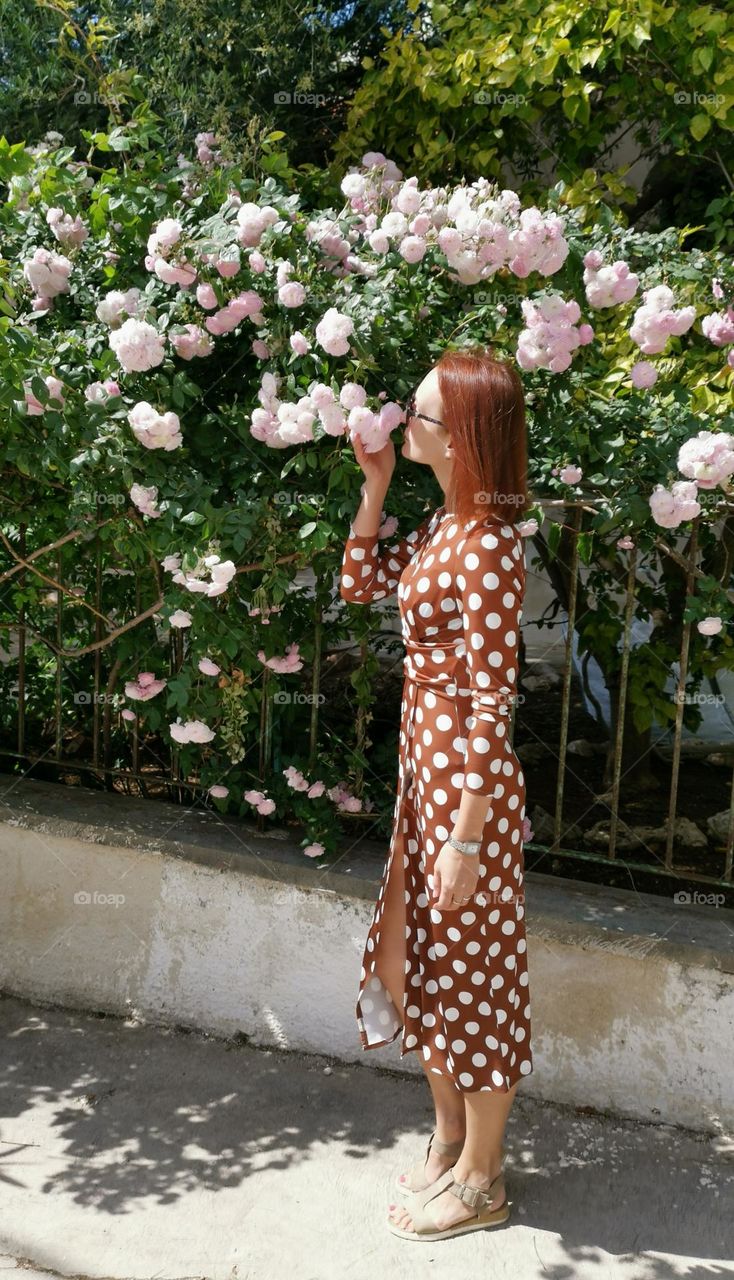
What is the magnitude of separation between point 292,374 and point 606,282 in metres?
0.77

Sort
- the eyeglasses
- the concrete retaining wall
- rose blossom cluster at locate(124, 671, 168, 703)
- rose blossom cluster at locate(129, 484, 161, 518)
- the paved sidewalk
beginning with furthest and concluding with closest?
1. rose blossom cluster at locate(124, 671, 168, 703)
2. the concrete retaining wall
3. rose blossom cluster at locate(129, 484, 161, 518)
4. the paved sidewalk
5. the eyeglasses

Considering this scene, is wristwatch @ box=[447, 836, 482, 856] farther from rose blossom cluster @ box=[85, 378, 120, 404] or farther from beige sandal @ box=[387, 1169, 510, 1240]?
rose blossom cluster @ box=[85, 378, 120, 404]

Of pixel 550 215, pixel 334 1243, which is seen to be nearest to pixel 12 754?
pixel 334 1243

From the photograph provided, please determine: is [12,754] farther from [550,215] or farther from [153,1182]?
[550,215]

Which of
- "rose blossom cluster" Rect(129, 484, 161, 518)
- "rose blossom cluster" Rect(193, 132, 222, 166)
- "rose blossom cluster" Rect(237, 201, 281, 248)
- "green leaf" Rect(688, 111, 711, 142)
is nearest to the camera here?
"rose blossom cluster" Rect(237, 201, 281, 248)

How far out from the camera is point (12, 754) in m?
4.11

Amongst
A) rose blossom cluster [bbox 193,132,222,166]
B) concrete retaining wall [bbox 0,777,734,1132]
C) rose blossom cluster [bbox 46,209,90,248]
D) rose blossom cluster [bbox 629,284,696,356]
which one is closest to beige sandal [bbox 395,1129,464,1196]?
concrete retaining wall [bbox 0,777,734,1132]

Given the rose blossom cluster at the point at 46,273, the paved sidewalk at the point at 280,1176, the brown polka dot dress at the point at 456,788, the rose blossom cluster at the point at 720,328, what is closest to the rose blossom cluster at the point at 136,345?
the rose blossom cluster at the point at 46,273

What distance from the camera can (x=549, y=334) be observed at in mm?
2832

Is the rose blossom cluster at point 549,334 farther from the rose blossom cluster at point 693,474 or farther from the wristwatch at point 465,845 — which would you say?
the wristwatch at point 465,845

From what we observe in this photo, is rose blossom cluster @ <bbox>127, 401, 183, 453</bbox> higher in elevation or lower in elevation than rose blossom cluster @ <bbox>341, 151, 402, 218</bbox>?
lower

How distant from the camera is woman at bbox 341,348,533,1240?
8.18 ft

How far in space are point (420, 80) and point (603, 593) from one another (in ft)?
6.11

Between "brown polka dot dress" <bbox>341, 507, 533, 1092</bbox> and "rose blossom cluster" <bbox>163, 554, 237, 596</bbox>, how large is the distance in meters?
0.28
